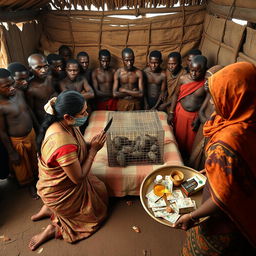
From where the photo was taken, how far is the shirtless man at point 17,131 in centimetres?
286

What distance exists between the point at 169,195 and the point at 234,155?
976 millimetres

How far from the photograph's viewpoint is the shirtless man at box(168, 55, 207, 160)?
3592mm

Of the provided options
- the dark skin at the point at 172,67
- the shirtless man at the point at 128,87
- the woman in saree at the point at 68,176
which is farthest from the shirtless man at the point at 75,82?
the woman in saree at the point at 68,176

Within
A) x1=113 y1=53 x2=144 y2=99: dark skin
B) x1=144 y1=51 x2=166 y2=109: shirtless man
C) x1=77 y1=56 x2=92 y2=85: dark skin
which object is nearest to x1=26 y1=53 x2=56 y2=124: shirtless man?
x1=77 y1=56 x2=92 y2=85: dark skin

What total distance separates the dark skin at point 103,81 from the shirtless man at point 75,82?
32 centimetres

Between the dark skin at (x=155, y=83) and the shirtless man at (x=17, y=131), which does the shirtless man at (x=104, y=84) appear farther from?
the shirtless man at (x=17, y=131)

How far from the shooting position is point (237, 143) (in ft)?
4.38

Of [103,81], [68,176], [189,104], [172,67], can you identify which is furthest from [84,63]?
[68,176]

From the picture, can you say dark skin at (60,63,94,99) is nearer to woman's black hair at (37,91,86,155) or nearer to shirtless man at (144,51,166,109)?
shirtless man at (144,51,166,109)

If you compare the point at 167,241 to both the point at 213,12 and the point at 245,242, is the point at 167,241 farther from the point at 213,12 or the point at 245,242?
the point at 213,12

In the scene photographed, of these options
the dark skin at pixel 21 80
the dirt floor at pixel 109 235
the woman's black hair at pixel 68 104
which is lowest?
the dirt floor at pixel 109 235

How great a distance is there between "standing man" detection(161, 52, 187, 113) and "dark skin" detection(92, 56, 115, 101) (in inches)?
44.0

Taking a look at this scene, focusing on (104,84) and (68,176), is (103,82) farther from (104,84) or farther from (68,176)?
(68,176)

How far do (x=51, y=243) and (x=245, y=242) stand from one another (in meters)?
2.08
